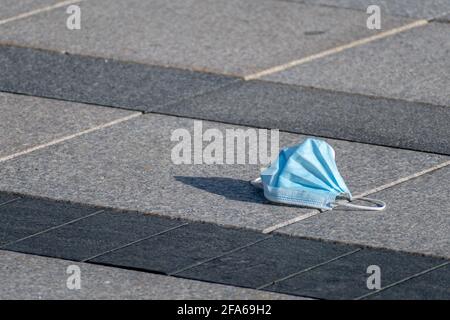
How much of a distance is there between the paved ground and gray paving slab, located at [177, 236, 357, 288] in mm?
13

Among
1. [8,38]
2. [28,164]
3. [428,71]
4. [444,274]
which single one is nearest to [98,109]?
[28,164]

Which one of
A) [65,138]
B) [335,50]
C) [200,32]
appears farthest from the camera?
[200,32]

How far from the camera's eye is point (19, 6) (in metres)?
11.3

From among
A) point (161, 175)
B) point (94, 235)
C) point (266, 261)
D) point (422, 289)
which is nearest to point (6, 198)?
point (94, 235)

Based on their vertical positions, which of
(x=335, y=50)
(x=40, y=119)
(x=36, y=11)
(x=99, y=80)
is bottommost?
(x=40, y=119)

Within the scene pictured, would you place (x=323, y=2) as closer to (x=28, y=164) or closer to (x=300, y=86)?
(x=300, y=86)

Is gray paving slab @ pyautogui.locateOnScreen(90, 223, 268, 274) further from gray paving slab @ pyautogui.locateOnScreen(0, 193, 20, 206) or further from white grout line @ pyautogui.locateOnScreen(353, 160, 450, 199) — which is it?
gray paving slab @ pyautogui.locateOnScreen(0, 193, 20, 206)

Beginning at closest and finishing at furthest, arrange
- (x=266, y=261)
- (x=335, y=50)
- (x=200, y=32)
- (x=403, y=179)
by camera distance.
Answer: (x=266, y=261), (x=403, y=179), (x=335, y=50), (x=200, y=32)

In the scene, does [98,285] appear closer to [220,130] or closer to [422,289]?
[422,289]

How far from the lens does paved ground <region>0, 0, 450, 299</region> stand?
6410mm

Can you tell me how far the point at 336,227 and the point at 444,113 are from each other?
2157mm

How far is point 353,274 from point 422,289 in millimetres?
379

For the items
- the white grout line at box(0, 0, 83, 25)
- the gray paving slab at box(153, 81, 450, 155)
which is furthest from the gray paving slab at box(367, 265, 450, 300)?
the white grout line at box(0, 0, 83, 25)

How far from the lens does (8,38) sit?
34.0ft
